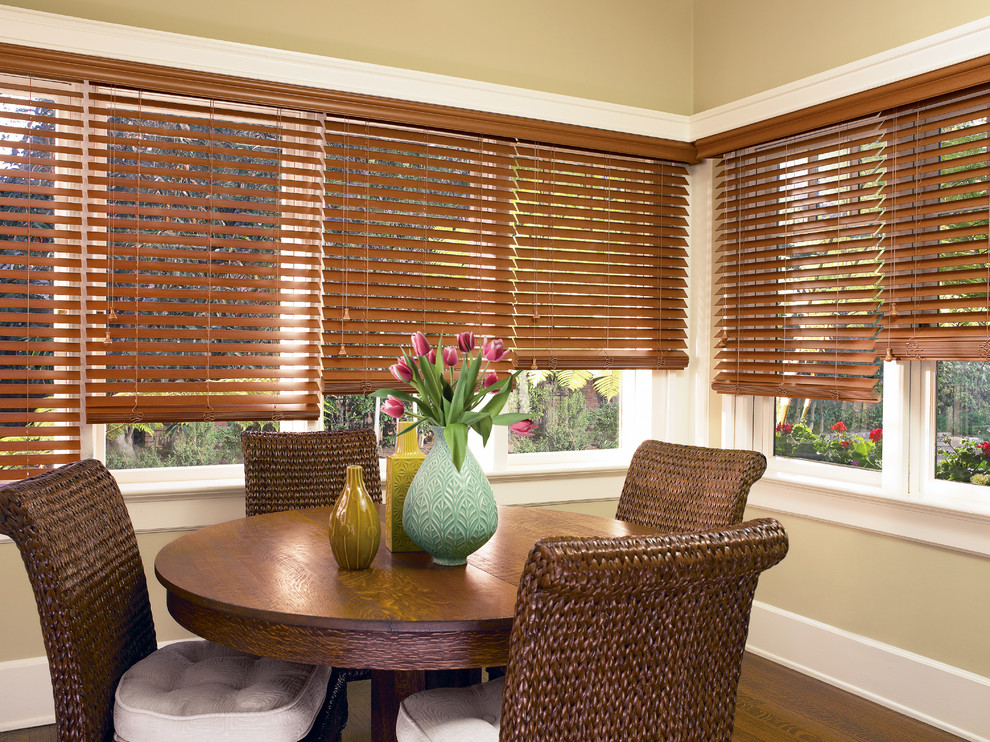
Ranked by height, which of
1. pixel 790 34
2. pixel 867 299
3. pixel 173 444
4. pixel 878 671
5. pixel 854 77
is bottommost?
pixel 878 671

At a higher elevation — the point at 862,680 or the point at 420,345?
the point at 420,345

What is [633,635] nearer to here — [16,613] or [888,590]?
[888,590]

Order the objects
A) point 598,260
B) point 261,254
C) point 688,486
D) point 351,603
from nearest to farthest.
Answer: point 351,603 → point 688,486 → point 261,254 → point 598,260

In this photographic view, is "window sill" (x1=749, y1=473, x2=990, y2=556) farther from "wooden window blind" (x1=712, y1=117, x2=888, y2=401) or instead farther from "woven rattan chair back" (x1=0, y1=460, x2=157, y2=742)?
"woven rattan chair back" (x1=0, y1=460, x2=157, y2=742)

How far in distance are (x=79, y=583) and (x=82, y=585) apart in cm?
1

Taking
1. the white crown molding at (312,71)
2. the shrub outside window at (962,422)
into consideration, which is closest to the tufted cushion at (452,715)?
the shrub outside window at (962,422)

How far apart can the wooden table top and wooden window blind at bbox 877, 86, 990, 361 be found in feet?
5.32

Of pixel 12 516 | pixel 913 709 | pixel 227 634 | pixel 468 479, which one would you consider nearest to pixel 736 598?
pixel 468 479

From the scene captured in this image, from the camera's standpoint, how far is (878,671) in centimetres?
285

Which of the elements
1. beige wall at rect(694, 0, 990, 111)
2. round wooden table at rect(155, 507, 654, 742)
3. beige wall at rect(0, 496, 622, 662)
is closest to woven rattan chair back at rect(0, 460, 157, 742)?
round wooden table at rect(155, 507, 654, 742)

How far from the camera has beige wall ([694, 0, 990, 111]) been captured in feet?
8.98

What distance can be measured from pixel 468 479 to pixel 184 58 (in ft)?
6.08

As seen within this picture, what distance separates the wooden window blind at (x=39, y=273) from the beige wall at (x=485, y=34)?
36cm

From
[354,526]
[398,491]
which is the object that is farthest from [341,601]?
[398,491]
